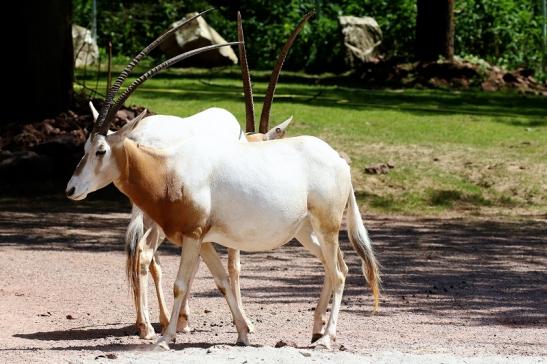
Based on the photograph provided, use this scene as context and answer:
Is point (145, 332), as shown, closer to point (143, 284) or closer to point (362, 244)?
point (143, 284)

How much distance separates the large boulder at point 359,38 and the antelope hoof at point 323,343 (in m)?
17.5

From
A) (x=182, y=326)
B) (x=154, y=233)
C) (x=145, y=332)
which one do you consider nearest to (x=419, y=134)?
(x=154, y=233)

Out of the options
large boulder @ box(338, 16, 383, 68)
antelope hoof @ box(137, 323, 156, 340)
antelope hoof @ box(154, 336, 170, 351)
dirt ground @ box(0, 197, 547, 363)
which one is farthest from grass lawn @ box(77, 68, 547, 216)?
antelope hoof @ box(154, 336, 170, 351)

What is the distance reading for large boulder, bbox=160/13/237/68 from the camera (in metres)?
25.1

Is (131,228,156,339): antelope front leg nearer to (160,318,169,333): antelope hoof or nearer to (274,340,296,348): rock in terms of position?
(160,318,169,333): antelope hoof

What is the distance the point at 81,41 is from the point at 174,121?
16855 millimetres

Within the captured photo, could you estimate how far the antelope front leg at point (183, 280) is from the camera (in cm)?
690

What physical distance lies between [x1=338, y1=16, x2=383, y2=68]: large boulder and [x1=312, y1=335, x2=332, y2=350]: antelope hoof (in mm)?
Answer: 17543

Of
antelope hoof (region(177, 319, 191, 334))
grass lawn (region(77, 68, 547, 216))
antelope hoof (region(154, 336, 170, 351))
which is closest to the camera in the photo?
antelope hoof (region(154, 336, 170, 351))

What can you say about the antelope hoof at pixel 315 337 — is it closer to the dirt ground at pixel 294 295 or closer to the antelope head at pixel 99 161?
the dirt ground at pixel 294 295

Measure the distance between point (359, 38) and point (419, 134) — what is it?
25.7 ft

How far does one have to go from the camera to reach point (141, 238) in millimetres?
7867

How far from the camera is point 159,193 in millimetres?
6945

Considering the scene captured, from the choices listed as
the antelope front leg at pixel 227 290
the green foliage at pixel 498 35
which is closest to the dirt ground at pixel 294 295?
the antelope front leg at pixel 227 290
